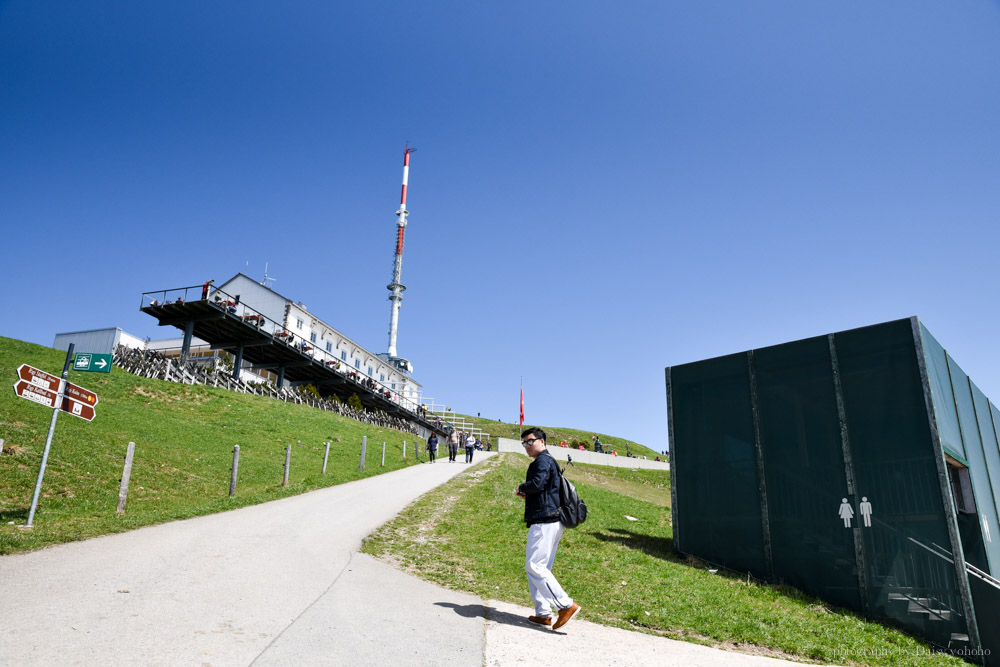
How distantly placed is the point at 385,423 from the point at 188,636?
46495 mm

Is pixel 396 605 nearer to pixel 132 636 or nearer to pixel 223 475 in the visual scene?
pixel 132 636

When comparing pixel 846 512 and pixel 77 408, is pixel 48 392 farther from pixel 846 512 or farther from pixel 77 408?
pixel 846 512

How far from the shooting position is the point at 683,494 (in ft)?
43.5

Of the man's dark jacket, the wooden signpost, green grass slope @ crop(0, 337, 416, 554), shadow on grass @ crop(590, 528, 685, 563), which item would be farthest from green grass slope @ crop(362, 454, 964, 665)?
the wooden signpost

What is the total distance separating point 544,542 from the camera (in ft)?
21.1

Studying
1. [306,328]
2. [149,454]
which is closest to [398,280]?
[306,328]

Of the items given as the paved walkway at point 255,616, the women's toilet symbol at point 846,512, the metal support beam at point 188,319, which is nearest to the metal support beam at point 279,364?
the metal support beam at point 188,319

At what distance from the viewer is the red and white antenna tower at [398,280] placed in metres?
79.1

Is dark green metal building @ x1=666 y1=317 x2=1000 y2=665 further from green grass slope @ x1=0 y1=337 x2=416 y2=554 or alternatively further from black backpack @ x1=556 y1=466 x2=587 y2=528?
green grass slope @ x1=0 y1=337 x2=416 y2=554

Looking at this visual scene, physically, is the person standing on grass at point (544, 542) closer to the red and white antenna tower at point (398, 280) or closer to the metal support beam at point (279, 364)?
the metal support beam at point (279, 364)

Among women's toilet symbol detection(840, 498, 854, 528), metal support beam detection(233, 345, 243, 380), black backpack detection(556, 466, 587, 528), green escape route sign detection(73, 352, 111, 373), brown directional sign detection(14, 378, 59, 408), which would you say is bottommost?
women's toilet symbol detection(840, 498, 854, 528)

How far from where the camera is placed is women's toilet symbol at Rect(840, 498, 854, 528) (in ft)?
35.0

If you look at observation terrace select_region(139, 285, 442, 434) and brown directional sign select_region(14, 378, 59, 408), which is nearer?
brown directional sign select_region(14, 378, 59, 408)

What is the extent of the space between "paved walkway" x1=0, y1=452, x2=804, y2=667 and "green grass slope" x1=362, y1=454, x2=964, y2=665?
79cm
